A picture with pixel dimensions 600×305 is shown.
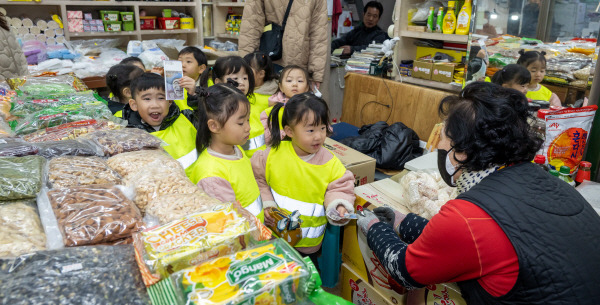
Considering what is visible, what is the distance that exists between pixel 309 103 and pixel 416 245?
0.97 m

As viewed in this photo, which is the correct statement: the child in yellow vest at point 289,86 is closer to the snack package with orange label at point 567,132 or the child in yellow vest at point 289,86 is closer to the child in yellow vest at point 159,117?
the child in yellow vest at point 159,117

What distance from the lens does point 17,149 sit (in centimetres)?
135

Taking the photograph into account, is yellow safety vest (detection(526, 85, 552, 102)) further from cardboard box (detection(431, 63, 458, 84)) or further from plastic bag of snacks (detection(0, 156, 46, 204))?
plastic bag of snacks (detection(0, 156, 46, 204))

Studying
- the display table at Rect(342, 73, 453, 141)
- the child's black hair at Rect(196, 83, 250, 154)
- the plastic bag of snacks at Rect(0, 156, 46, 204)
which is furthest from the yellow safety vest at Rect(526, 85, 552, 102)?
the plastic bag of snacks at Rect(0, 156, 46, 204)

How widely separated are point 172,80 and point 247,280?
1.28m

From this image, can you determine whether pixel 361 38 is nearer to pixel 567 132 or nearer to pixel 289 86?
pixel 289 86

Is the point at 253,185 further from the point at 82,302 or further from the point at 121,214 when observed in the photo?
the point at 82,302

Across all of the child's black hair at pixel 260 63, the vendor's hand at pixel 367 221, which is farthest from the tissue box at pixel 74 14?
the vendor's hand at pixel 367 221

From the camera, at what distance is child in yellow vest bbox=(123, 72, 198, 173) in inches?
81.7

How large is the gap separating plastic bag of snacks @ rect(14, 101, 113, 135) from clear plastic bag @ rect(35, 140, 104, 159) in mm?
330

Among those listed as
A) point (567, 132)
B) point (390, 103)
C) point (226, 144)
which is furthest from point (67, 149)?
point (390, 103)

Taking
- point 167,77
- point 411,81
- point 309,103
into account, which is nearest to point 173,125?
point 167,77

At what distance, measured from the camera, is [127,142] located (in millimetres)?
1472

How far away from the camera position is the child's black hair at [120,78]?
2570mm
